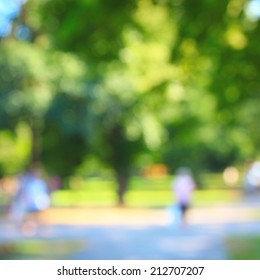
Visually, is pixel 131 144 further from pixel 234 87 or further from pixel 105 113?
pixel 234 87

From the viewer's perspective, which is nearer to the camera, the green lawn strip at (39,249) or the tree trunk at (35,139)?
the green lawn strip at (39,249)

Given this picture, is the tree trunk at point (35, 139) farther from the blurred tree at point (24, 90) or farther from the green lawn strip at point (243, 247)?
the green lawn strip at point (243, 247)

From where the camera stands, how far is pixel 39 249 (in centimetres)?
583

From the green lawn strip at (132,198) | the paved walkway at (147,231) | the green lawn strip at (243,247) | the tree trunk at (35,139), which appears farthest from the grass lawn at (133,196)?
the green lawn strip at (243,247)

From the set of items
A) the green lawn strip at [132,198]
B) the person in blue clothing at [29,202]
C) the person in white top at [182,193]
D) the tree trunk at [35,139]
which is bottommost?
the person in blue clothing at [29,202]

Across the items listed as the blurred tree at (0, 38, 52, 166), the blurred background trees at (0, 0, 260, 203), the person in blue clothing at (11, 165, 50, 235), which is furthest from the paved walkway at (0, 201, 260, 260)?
the blurred tree at (0, 38, 52, 166)

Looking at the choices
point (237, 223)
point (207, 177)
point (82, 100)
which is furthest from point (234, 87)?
point (207, 177)

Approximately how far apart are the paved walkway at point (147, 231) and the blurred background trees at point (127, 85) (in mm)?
731

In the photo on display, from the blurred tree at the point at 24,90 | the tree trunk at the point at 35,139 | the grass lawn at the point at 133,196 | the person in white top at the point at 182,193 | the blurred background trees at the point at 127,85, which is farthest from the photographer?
the tree trunk at the point at 35,139

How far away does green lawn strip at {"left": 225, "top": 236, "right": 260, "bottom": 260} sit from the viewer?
482 cm

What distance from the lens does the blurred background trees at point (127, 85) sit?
179 inches

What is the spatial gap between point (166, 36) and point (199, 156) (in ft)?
14.8

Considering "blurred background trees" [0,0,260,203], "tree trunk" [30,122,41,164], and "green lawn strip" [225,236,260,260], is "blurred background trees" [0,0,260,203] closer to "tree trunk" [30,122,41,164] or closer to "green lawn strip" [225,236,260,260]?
"tree trunk" [30,122,41,164]

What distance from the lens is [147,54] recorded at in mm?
6656
